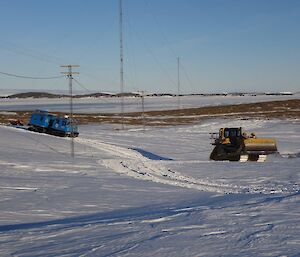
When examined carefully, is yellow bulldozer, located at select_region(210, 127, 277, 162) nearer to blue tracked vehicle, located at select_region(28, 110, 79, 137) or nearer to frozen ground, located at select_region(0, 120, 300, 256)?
frozen ground, located at select_region(0, 120, 300, 256)

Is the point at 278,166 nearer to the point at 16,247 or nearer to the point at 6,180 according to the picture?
the point at 6,180

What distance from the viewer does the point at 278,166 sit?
68.5 ft

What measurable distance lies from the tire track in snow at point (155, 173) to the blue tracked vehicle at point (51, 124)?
28.9 ft

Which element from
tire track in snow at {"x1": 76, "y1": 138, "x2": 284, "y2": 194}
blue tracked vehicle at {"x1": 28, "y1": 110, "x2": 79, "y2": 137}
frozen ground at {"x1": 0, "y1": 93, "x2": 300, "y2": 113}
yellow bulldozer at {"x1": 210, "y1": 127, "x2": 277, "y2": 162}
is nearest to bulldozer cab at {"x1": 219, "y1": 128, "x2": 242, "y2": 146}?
yellow bulldozer at {"x1": 210, "y1": 127, "x2": 277, "y2": 162}

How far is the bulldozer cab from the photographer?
25945mm

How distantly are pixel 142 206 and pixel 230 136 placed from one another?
15683 millimetres

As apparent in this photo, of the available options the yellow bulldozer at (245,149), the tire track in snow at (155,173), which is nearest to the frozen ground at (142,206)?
the tire track in snow at (155,173)

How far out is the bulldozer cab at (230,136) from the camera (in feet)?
85.1

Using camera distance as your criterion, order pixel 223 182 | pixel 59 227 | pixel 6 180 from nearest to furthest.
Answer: pixel 59 227 < pixel 6 180 < pixel 223 182

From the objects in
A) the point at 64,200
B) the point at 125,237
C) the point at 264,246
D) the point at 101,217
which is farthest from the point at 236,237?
the point at 64,200

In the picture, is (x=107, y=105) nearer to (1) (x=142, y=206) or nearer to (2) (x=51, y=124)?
(2) (x=51, y=124)

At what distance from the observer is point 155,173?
63.5 ft

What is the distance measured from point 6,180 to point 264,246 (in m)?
10.3

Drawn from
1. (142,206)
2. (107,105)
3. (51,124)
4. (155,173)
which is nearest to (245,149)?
(155,173)
